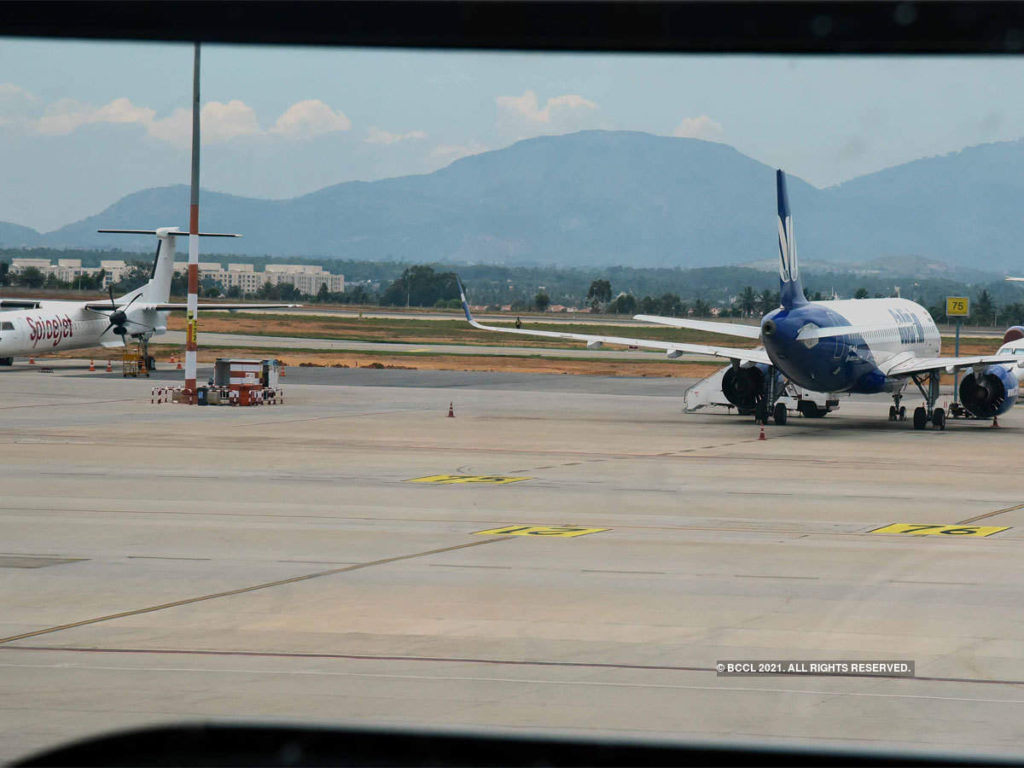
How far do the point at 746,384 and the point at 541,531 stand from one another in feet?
91.0

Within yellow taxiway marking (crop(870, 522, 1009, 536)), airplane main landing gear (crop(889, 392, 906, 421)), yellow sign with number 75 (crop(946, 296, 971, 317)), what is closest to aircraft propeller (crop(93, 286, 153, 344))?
airplane main landing gear (crop(889, 392, 906, 421))

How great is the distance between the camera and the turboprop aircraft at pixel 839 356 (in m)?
43.7

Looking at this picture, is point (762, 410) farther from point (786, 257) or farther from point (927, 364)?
point (786, 257)

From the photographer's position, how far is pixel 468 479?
→ 30.8m

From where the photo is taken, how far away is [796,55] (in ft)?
13.3

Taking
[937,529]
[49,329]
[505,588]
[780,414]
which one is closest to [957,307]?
[780,414]

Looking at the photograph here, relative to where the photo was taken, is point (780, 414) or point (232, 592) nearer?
point (232, 592)

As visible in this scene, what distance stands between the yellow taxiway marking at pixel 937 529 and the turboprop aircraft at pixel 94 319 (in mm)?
50313

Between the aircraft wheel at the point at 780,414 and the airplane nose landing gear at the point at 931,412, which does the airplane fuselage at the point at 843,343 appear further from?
the aircraft wheel at the point at 780,414

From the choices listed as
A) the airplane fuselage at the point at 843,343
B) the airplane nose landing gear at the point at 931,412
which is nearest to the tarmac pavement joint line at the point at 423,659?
the airplane fuselage at the point at 843,343

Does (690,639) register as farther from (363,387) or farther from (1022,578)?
(363,387)

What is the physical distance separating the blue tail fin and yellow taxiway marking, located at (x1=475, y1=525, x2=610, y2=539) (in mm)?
22833

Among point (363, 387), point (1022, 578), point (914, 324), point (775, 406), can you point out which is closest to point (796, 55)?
point (1022, 578)

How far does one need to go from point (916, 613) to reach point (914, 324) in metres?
37.5
